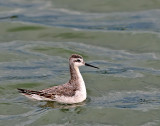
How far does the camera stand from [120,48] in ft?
71.3

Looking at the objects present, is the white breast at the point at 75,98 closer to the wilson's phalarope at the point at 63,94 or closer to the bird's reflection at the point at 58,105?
the wilson's phalarope at the point at 63,94

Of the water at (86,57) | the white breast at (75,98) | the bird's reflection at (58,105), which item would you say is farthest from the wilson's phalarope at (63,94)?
the water at (86,57)

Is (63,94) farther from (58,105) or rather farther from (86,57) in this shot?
(86,57)

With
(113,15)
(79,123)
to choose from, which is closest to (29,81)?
(79,123)

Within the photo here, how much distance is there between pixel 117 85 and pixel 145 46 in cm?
494

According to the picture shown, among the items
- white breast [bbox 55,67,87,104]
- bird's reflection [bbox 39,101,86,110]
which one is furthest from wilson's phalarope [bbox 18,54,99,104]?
bird's reflection [bbox 39,101,86,110]

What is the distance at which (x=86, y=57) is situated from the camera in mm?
20656

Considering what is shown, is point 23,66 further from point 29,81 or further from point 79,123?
point 79,123

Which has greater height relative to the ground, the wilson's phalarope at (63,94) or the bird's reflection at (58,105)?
the wilson's phalarope at (63,94)

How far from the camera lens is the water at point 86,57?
47.7 feet

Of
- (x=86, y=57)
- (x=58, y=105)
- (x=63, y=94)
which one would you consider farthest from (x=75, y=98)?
(x=86, y=57)

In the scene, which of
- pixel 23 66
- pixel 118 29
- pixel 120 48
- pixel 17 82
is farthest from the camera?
pixel 118 29

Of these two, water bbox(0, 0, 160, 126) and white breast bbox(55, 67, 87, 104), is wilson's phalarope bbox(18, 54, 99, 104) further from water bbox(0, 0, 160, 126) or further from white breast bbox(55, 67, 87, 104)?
water bbox(0, 0, 160, 126)

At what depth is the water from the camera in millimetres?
14547
